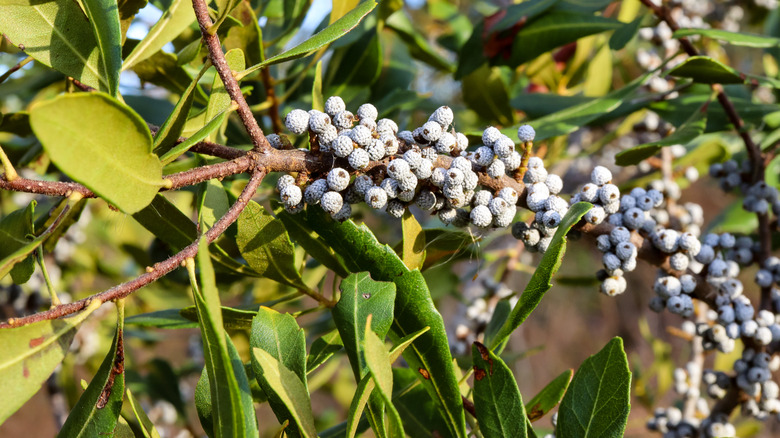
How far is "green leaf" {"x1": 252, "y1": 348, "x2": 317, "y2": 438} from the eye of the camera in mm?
714

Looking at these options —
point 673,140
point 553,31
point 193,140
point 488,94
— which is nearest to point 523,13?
point 553,31

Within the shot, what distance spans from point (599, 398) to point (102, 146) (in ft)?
2.30

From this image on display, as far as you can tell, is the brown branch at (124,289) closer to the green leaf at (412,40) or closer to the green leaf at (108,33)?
the green leaf at (108,33)

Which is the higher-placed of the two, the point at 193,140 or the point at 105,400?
the point at 193,140

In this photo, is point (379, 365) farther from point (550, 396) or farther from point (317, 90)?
point (317, 90)

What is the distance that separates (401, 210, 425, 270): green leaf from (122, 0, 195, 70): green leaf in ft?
1.40

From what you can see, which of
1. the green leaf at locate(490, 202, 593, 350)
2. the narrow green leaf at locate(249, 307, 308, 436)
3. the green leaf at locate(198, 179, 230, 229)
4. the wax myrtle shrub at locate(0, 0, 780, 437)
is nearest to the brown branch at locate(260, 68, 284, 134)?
the wax myrtle shrub at locate(0, 0, 780, 437)

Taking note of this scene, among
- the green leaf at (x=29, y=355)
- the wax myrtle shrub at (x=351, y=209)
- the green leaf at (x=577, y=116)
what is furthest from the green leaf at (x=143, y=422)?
the green leaf at (x=577, y=116)

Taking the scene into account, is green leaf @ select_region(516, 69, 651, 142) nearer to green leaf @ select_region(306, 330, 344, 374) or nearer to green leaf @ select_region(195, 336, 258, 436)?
green leaf @ select_region(306, 330, 344, 374)

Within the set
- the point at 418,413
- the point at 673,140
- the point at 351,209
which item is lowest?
the point at 418,413

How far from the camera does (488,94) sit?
1.68 metres

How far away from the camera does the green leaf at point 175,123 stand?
2.38 feet

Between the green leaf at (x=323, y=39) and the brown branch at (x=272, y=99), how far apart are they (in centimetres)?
55

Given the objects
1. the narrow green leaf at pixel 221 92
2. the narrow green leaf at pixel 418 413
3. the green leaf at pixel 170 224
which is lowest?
the narrow green leaf at pixel 418 413
